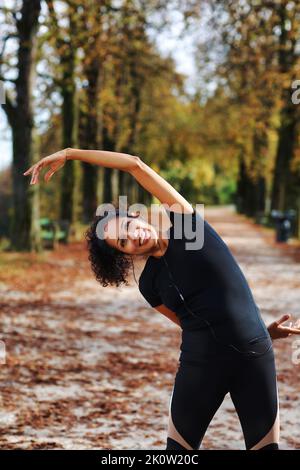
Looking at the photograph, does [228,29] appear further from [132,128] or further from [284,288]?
[132,128]

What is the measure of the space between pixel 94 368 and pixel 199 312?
451cm

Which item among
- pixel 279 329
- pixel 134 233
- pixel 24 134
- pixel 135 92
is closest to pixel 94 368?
pixel 279 329

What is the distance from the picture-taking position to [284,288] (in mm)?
13406

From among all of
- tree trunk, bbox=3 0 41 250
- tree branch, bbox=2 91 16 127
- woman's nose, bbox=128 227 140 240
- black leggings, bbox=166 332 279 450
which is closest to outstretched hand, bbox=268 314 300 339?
black leggings, bbox=166 332 279 450

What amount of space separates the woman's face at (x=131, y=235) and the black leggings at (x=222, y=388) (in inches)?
18.3

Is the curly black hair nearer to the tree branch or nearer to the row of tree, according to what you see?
the row of tree

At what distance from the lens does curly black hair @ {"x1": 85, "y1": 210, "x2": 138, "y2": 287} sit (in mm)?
3090

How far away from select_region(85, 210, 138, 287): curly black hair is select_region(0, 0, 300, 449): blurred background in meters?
2.29

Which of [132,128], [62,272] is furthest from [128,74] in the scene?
[62,272]

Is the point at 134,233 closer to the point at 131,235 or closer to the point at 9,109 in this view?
the point at 131,235

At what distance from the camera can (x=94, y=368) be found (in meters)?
7.25

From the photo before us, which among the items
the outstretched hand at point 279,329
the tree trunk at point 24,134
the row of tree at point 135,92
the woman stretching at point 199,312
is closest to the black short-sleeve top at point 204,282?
the woman stretching at point 199,312

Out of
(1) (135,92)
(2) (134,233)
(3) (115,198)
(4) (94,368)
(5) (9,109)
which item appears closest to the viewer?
(2) (134,233)
